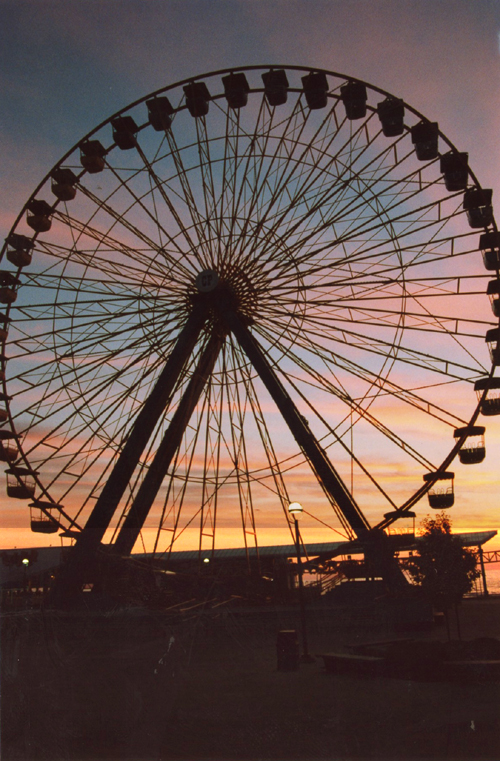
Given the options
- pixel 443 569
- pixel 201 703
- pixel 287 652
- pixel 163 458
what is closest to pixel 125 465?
pixel 163 458

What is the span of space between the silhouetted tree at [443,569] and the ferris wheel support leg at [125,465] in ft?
22.6

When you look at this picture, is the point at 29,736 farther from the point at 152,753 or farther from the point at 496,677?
the point at 496,677

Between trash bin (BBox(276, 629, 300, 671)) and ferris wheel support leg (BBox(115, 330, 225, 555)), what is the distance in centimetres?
471

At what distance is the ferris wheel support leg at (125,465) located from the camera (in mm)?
15234

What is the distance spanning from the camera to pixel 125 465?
630 inches

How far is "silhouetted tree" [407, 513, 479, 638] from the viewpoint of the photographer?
1423cm

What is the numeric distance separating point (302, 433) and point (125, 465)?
13.9ft

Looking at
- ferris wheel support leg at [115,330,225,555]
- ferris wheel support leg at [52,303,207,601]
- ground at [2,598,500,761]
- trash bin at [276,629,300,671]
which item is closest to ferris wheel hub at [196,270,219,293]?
ferris wheel support leg at [52,303,207,601]

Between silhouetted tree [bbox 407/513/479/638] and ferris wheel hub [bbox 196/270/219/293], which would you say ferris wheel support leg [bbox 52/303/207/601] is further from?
silhouetted tree [bbox 407/513/479/638]

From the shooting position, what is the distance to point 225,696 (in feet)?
30.5

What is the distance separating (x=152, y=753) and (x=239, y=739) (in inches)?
36.4

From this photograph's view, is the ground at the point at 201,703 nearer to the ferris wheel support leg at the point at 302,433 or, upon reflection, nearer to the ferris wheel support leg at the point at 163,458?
the ferris wheel support leg at the point at 163,458

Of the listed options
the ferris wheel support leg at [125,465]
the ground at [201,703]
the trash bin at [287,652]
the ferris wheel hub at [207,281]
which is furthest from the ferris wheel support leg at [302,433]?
the trash bin at [287,652]

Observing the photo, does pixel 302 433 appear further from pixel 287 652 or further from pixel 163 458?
pixel 287 652
